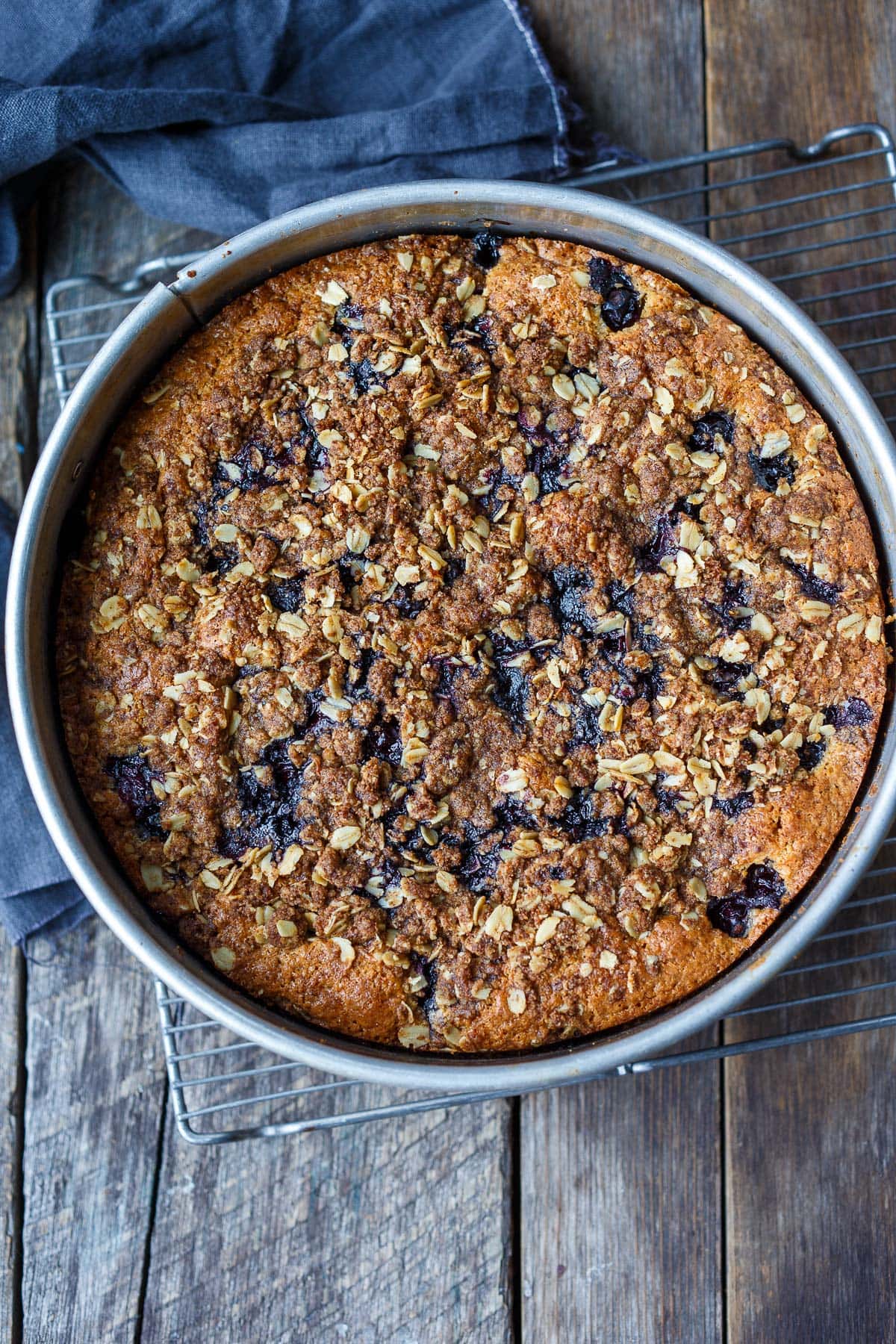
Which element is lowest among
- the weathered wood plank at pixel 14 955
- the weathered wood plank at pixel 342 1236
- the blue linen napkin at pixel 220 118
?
the weathered wood plank at pixel 342 1236

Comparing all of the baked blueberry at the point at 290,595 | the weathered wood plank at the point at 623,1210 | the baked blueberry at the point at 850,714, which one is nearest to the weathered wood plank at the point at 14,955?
the baked blueberry at the point at 290,595

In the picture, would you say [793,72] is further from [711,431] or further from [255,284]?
[255,284]

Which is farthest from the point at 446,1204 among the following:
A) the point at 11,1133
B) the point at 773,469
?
the point at 773,469

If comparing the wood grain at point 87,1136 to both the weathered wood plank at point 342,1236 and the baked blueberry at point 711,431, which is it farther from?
the baked blueberry at point 711,431

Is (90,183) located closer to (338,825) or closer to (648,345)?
(648,345)

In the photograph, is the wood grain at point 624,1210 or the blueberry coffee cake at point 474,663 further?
the wood grain at point 624,1210

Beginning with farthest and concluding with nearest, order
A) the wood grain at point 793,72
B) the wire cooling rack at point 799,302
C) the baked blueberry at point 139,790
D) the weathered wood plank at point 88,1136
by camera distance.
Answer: the wood grain at point 793,72 → the weathered wood plank at point 88,1136 → the wire cooling rack at point 799,302 → the baked blueberry at point 139,790

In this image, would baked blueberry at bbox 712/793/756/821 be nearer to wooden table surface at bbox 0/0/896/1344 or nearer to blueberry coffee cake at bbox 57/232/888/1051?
blueberry coffee cake at bbox 57/232/888/1051
